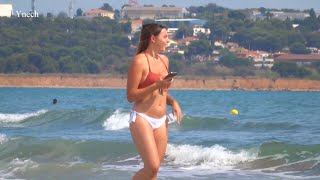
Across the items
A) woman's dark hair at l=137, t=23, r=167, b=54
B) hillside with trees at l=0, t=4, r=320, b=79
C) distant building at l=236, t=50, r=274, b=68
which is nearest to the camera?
woman's dark hair at l=137, t=23, r=167, b=54

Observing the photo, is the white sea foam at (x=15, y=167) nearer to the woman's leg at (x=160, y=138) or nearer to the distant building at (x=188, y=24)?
the woman's leg at (x=160, y=138)

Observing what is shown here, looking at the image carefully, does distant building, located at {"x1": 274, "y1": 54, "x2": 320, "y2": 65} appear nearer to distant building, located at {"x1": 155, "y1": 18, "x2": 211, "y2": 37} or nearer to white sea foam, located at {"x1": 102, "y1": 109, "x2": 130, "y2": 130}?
distant building, located at {"x1": 155, "y1": 18, "x2": 211, "y2": 37}

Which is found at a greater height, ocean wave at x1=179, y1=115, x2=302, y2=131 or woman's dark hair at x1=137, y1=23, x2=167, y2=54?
woman's dark hair at x1=137, y1=23, x2=167, y2=54

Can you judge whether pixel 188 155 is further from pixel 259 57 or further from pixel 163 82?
pixel 259 57

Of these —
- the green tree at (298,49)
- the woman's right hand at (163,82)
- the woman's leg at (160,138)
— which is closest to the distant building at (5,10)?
the green tree at (298,49)

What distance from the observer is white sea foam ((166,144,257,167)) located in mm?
16609

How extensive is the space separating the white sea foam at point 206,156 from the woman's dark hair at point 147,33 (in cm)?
830

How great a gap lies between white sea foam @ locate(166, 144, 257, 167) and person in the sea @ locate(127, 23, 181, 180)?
832 cm

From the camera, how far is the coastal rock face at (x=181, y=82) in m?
89.6

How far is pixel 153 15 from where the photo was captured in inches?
6442

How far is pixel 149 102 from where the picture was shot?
8117 mm

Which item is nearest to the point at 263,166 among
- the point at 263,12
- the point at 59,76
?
the point at 59,76

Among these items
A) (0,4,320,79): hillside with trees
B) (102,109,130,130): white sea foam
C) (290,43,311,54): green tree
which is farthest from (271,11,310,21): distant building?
(102,109,130,130): white sea foam

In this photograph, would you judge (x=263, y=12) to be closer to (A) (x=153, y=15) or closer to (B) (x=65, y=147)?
(A) (x=153, y=15)
